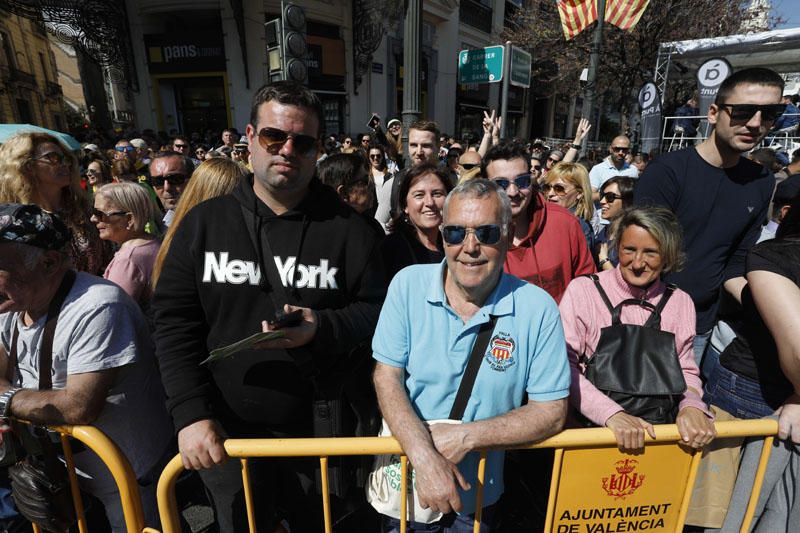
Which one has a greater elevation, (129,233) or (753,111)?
(753,111)

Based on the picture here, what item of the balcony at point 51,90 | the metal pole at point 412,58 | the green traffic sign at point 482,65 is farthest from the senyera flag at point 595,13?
the balcony at point 51,90

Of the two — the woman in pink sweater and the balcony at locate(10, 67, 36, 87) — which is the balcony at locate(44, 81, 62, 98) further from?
the woman in pink sweater

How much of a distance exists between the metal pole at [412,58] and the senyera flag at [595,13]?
5.74m

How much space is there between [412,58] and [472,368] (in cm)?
534

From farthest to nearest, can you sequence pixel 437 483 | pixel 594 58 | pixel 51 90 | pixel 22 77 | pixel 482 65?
pixel 51 90 → pixel 22 77 → pixel 482 65 → pixel 594 58 → pixel 437 483

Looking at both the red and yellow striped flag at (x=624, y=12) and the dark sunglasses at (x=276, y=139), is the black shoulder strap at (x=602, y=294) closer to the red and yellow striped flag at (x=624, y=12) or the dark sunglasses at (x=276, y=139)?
the dark sunglasses at (x=276, y=139)

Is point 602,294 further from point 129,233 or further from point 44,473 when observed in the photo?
point 129,233

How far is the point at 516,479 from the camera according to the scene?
2350 millimetres

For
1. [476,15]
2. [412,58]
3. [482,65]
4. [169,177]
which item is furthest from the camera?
[476,15]

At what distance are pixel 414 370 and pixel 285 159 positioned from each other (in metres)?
0.97

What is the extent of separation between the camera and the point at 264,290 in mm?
1625

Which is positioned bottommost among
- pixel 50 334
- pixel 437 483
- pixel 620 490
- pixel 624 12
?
pixel 620 490

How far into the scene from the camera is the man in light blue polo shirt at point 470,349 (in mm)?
1438

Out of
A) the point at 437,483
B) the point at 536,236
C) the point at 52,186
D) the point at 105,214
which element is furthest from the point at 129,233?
the point at 536,236
